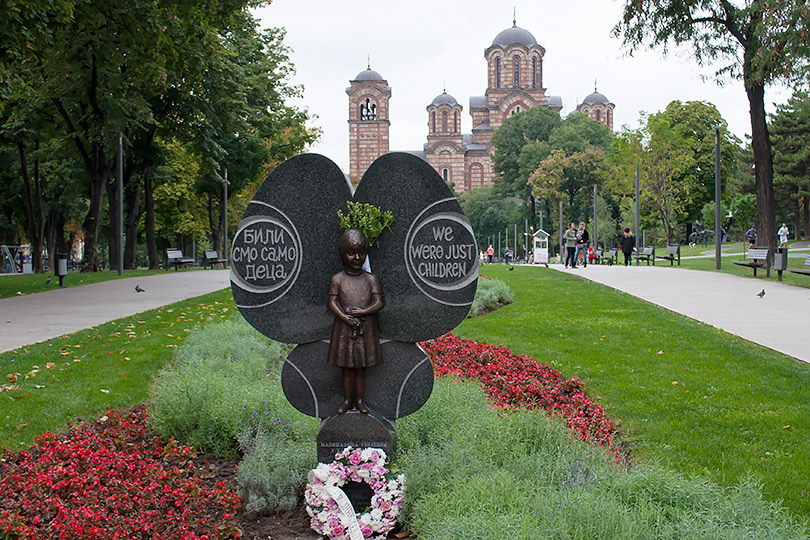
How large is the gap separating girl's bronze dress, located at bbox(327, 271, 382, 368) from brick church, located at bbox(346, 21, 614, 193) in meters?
99.5

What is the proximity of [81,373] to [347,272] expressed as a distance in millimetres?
4262

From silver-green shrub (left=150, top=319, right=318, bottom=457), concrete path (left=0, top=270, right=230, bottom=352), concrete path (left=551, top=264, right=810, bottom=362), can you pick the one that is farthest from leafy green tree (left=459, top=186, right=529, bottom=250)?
silver-green shrub (left=150, top=319, right=318, bottom=457)

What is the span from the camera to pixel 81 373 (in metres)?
7.44

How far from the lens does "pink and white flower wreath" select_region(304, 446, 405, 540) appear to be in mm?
3965

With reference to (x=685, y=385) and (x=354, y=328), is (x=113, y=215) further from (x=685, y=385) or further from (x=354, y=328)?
(x=354, y=328)

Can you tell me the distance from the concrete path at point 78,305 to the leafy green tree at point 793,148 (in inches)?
2028

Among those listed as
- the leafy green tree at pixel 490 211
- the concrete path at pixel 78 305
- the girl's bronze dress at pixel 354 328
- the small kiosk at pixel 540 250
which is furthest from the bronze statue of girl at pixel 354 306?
the leafy green tree at pixel 490 211

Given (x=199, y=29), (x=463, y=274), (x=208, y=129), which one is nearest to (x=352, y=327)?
(x=463, y=274)

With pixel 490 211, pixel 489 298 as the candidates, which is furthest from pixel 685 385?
pixel 490 211

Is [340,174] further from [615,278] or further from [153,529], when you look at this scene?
[615,278]

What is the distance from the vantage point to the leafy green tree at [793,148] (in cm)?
5659

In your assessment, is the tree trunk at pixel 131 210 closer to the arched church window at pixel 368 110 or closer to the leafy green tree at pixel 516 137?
the leafy green tree at pixel 516 137

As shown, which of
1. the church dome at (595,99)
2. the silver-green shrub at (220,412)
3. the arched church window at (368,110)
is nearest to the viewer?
the silver-green shrub at (220,412)

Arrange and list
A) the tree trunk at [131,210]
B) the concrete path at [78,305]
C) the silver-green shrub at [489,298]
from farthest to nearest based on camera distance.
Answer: the tree trunk at [131,210], the silver-green shrub at [489,298], the concrete path at [78,305]
